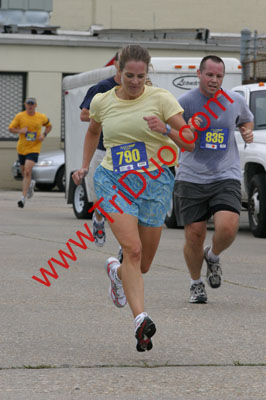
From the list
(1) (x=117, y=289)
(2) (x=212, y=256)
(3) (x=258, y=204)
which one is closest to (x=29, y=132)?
(3) (x=258, y=204)

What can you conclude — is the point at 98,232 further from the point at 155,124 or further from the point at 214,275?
the point at 155,124

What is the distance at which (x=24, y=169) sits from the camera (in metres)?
20.5

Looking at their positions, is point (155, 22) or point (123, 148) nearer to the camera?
point (123, 148)

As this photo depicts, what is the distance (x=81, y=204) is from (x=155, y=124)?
11.5 metres

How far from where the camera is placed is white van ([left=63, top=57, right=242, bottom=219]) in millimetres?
16688

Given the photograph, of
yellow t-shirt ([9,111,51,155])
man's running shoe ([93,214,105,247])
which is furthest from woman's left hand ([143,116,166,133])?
yellow t-shirt ([9,111,51,155])

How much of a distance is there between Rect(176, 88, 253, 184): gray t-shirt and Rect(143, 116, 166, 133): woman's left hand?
1.72m

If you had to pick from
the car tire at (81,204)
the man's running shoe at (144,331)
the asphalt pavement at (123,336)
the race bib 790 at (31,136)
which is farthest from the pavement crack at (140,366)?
the race bib 790 at (31,136)

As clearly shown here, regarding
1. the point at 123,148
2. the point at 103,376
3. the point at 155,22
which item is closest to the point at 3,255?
the point at 123,148

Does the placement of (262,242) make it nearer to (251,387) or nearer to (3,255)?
(3,255)

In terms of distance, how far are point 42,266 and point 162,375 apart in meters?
4.97

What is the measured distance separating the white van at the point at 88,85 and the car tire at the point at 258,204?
2.88m

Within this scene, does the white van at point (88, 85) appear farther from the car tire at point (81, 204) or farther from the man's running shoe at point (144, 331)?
the man's running shoe at point (144, 331)

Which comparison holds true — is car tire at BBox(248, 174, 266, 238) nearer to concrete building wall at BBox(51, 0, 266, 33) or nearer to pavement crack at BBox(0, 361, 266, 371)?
pavement crack at BBox(0, 361, 266, 371)
